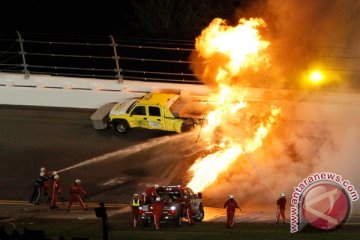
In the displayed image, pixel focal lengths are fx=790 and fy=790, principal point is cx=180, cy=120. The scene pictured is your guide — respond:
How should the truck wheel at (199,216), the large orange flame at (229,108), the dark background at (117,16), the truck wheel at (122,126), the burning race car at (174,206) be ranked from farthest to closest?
1. the dark background at (117,16)
2. the truck wheel at (122,126)
3. the large orange flame at (229,108)
4. the truck wheel at (199,216)
5. the burning race car at (174,206)

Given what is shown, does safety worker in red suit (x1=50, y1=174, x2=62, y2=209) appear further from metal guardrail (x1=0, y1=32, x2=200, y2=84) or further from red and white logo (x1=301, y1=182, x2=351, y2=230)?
metal guardrail (x1=0, y1=32, x2=200, y2=84)

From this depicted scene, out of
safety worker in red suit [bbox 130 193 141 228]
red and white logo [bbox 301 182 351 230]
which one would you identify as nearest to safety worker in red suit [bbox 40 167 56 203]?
safety worker in red suit [bbox 130 193 141 228]

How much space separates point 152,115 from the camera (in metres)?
24.1

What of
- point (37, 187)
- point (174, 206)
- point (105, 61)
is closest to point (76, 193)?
point (37, 187)

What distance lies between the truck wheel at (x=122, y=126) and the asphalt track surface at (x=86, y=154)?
6.1 inches

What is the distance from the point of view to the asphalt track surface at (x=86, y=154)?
71.6 feet

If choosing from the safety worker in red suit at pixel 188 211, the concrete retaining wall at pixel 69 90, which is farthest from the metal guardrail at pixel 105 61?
the safety worker in red suit at pixel 188 211

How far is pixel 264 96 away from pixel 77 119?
20.0ft

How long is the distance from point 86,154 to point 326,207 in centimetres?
791

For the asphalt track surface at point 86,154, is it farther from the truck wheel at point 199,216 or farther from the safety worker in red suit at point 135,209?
the truck wheel at point 199,216

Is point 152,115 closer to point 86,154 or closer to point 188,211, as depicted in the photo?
point 86,154

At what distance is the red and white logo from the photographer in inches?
718

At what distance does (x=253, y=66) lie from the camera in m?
24.9

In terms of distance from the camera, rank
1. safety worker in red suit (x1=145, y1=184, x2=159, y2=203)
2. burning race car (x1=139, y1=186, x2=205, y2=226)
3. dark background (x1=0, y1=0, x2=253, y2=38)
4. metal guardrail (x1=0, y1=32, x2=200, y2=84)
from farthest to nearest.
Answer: dark background (x1=0, y1=0, x2=253, y2=38)
metal guardrail (x1=0, y1=32, x2=200, y2=84)
safety worker in red suit (x1=145, y1=184, x2=159, y2=203)
burning race car (x1=139, y1=186, x2=205, y2=226)
